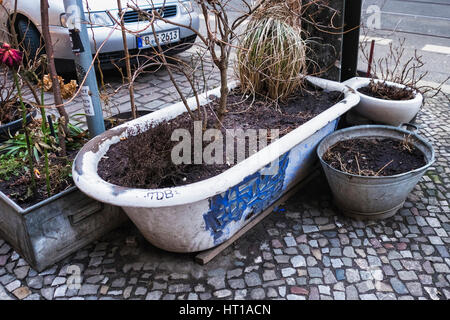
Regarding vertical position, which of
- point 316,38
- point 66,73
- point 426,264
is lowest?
point 426,264

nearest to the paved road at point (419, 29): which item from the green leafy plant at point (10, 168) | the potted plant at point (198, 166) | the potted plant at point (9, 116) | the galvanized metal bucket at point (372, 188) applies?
the galvanized metal bucket at point (372, 188)

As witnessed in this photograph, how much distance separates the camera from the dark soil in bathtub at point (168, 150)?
7.57 feet

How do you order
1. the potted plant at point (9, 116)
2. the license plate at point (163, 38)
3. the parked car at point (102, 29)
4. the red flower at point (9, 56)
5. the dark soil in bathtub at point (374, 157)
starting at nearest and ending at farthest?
the red flower at point (9, 56) < the dark soil in bathtub at point (374, 157) < the potted plant at point (9, 116) < the parked car at point (102, 29) < the license plate at point (163, 38)

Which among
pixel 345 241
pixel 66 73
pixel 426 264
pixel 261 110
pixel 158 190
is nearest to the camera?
pixel 158 190

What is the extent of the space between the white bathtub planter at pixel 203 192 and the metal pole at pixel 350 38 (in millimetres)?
919

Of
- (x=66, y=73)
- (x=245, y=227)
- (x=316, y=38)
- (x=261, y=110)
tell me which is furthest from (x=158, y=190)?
(x=66, y=73)

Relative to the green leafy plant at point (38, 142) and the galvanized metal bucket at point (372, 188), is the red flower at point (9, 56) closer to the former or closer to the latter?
the green leafy plant at point (38, 142)

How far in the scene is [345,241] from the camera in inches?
103

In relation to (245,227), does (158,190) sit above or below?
above

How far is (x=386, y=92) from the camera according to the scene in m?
3.48

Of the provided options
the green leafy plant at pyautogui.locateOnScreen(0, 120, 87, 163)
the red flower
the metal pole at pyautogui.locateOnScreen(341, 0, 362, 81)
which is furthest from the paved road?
the red flower

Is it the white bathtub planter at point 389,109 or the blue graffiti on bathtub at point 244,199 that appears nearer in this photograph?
the blue graffiti on bathtub at point 244,199
